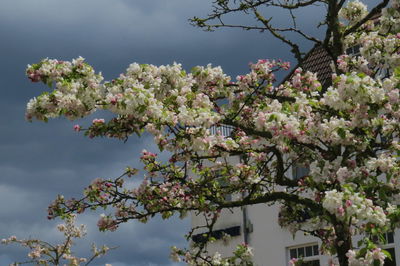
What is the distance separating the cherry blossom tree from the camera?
8.88 m

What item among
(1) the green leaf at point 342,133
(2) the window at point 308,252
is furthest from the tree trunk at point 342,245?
(2) the window at point 308,252

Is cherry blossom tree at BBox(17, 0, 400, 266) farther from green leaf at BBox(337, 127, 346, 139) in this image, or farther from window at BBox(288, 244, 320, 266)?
window at BBox(288, 244, 320, 266)

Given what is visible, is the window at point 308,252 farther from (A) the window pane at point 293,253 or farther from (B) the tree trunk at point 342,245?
(B) the tree trunk at point 342,245

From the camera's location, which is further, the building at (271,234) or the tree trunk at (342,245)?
the building at (271,234)

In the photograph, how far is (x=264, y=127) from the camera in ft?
30.1

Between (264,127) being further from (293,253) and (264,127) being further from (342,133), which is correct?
(293,253)

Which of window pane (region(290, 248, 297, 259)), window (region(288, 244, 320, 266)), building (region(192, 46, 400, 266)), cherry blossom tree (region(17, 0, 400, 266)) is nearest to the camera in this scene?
cherry blossom tree (region(17, 0, 400, 266))

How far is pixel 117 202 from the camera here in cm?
1278

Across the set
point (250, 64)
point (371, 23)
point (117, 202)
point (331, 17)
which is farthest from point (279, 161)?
point (371, 23)

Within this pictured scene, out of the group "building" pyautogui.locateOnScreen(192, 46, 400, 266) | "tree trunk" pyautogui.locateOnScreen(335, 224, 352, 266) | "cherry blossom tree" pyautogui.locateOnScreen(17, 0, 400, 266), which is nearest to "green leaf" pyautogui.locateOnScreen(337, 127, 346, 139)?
"cherry blossom tree" pyautogui.locateOnScreen(17, 0, 400, 266)

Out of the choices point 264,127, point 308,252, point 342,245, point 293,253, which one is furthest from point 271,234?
point 264,127

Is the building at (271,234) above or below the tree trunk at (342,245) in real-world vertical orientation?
above

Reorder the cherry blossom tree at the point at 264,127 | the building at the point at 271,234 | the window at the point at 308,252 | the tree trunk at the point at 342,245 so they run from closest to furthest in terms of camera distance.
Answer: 1. the cherry blossom tree at the point at 264,127
2. the tree trunk at the point at 342,245
3. the window at the point at 308,252
4. the building at the point at 271,234

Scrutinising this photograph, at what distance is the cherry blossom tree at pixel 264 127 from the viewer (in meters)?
8.88
